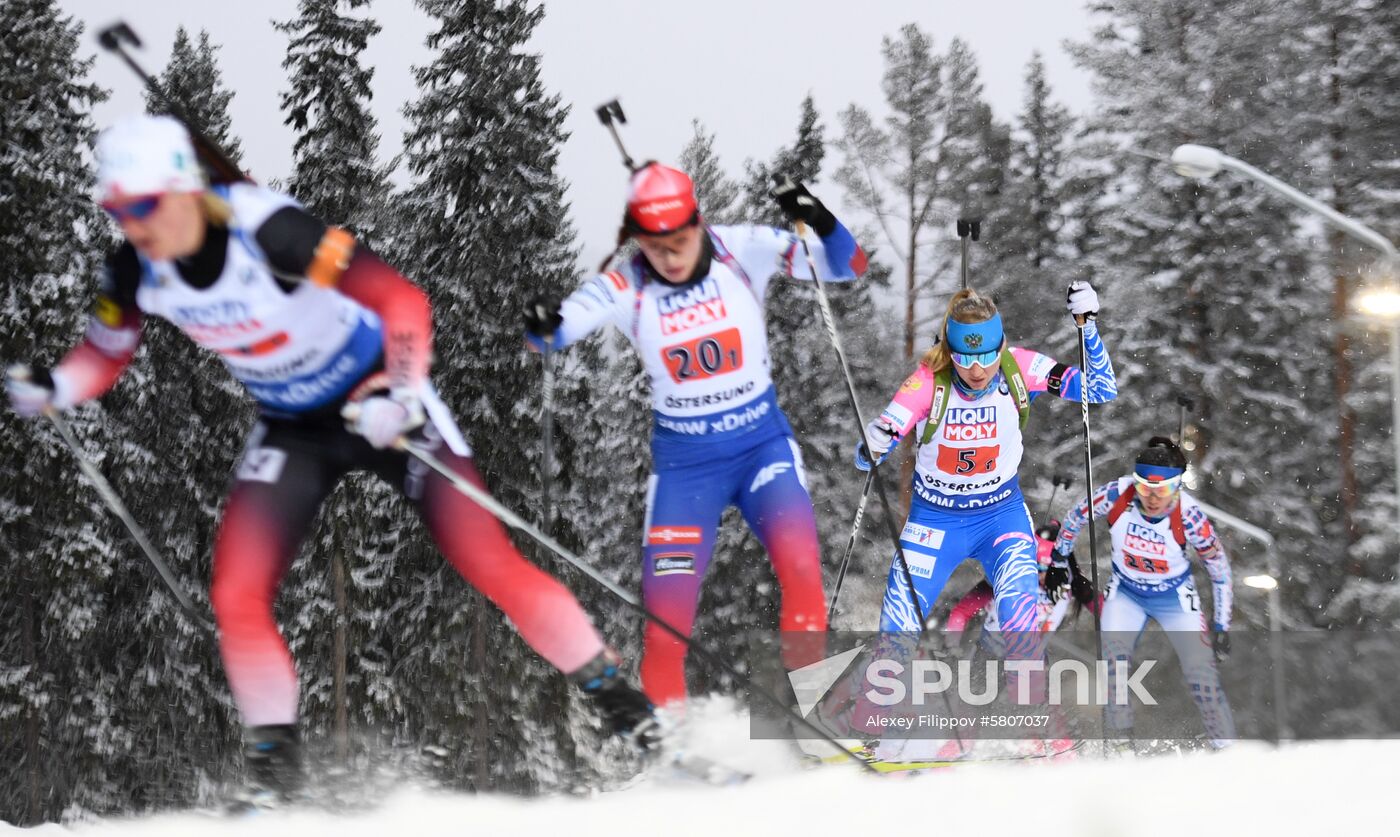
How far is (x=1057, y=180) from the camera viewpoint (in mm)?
32812

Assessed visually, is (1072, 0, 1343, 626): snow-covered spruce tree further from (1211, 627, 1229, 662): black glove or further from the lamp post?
(1211, 627, 1229, 662): black glove

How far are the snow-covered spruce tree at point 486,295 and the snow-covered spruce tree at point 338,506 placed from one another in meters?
0.84

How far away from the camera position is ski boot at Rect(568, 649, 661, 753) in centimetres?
454

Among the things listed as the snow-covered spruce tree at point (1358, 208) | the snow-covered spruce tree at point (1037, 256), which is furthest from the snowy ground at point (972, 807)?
the snow-covered spruce tree at point (1358, 208)

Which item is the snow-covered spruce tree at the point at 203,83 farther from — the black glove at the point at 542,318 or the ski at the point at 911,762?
the ski at the point at 911,762

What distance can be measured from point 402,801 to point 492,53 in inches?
609

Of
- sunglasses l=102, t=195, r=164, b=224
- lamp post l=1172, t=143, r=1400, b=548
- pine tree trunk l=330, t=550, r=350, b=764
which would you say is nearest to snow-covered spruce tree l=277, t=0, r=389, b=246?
pine tree trunk l=330, t=550, r=350, b=764

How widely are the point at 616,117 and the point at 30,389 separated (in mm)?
2940

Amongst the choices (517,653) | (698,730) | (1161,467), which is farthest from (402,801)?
(517,653)

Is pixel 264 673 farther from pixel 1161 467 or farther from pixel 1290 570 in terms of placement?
pixel 1290 570

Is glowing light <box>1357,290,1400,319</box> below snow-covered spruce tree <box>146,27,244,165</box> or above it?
below

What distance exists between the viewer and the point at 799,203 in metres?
5.87

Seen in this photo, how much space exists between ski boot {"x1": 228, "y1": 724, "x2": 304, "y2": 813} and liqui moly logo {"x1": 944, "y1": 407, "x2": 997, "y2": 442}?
159 inches

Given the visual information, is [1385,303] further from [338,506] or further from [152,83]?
[338,506]
